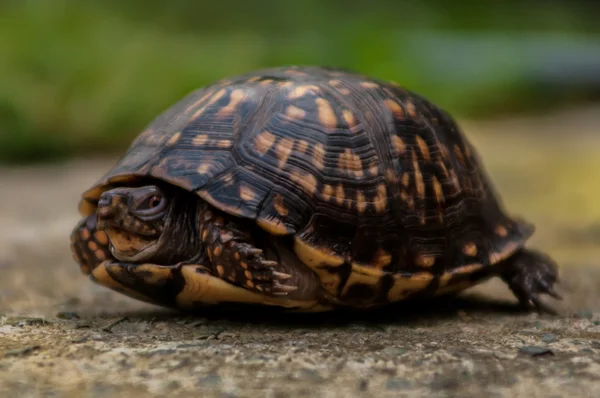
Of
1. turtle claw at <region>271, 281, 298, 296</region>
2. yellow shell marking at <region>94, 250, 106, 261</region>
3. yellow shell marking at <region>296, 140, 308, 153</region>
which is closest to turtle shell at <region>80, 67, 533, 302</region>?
yellow shell marking at <region>296, 140, 308, 153</region>

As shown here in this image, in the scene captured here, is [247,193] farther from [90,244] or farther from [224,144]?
[90,244]

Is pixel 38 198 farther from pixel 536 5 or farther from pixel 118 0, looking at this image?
pixel 536 5

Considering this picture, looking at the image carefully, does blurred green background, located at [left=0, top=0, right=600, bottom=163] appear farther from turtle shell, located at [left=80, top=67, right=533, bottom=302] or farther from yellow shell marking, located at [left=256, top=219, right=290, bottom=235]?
yellow shell marking, located at [left=256, top=219, right=290, bottom=235]

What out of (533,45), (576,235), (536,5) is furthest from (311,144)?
(536,5)

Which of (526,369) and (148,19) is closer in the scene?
(526,369)

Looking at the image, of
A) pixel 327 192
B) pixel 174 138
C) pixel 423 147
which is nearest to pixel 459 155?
pixel 423 147

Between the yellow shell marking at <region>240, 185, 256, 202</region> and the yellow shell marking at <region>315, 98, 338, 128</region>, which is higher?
the yellow shell marking at <region>315, 98, 338, 128</region>
